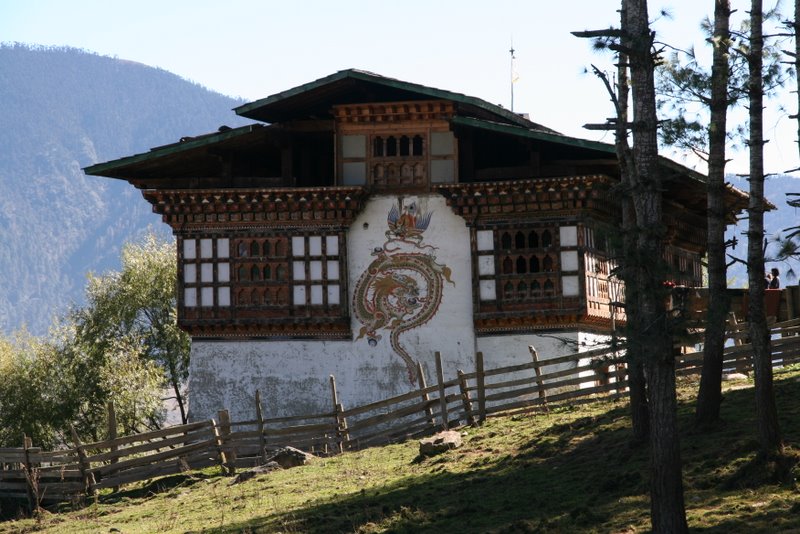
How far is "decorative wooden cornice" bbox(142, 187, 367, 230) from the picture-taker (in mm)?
32000

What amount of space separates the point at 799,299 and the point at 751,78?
13.6m

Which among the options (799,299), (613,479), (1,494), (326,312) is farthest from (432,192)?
(613,479)

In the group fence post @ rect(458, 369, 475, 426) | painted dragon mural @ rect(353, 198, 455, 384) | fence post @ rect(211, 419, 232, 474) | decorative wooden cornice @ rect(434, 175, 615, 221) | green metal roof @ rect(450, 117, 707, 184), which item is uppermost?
green metal roof @ rect(450, 117, 707, 184)

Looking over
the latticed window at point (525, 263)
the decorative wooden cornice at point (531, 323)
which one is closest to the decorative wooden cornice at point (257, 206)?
the latticed window at point (525, 263)

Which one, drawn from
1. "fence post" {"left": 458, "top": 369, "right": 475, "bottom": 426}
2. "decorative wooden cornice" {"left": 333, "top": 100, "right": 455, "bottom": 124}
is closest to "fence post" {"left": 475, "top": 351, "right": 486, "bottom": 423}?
"fence post" {"left": 458, "top": 369, "right": 475, "bottom": 426}

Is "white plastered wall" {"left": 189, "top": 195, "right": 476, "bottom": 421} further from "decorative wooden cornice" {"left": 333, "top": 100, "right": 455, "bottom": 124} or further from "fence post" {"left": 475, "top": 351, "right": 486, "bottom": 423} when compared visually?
"fence post" {"left": 475, "top": 351, "right": 486, "bottom": 423}

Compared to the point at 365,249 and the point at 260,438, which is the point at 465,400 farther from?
the point at 365,249

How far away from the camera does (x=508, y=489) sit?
20.4 m

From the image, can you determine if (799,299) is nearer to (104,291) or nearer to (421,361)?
(421,361)

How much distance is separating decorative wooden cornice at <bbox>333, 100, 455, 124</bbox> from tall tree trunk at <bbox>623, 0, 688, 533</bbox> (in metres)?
14.9

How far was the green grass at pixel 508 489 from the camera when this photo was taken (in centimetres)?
1753

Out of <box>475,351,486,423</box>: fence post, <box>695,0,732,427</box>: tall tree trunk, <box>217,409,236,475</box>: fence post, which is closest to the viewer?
<box>695,0,732,427</box>: tall tree trunk

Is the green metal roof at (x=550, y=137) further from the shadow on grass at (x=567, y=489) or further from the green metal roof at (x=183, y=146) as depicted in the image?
the shadow on grass at (x=567, y=489)

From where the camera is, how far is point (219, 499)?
24234 mm
